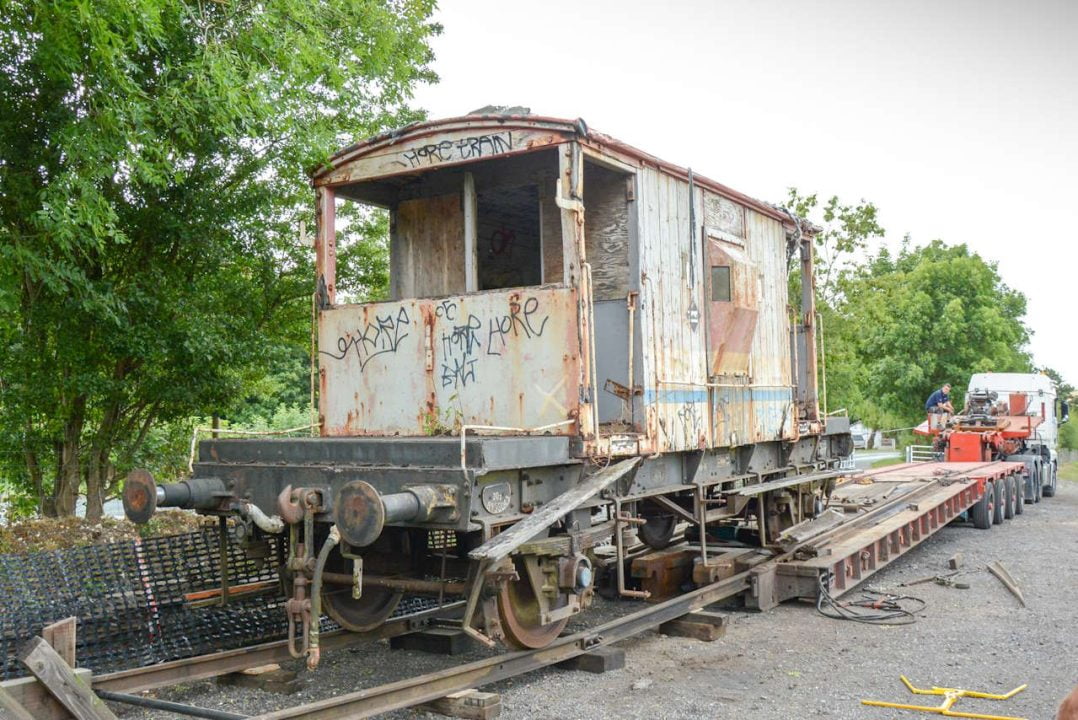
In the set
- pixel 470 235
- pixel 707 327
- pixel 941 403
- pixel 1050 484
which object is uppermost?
pixel 470 235

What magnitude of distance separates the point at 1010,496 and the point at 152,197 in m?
14.9

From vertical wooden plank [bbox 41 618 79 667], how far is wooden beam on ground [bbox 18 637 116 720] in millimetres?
66

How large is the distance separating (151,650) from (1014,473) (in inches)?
621

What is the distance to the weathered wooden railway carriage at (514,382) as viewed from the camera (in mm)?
5645

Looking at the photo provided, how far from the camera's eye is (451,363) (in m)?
6.75

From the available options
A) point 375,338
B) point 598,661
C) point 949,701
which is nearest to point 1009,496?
point 949,701

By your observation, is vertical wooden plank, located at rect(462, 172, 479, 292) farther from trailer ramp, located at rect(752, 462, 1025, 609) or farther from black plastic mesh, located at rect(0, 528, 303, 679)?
trailer ramp, located at rect(752, 462, 1025, 609)

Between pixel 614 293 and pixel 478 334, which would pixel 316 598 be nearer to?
pixel 478 334

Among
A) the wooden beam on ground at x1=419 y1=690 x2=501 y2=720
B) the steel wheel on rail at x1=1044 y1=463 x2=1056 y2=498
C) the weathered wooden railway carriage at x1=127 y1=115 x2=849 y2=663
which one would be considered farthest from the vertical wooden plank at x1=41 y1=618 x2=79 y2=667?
the steel wheel on rail at x1=1044 y1=463 x2=1056 y2=498

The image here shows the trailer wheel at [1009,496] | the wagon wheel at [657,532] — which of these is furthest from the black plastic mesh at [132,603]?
the trailer wheel at [1009,496]

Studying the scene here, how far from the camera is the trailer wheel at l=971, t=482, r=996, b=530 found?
1527 cm

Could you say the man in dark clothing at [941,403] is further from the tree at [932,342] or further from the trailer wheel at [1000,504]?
the tree at [932,342]

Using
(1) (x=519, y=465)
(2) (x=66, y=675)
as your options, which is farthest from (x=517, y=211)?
(2) (x=66, y=675)

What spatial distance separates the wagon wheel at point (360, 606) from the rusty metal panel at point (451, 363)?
119cm
